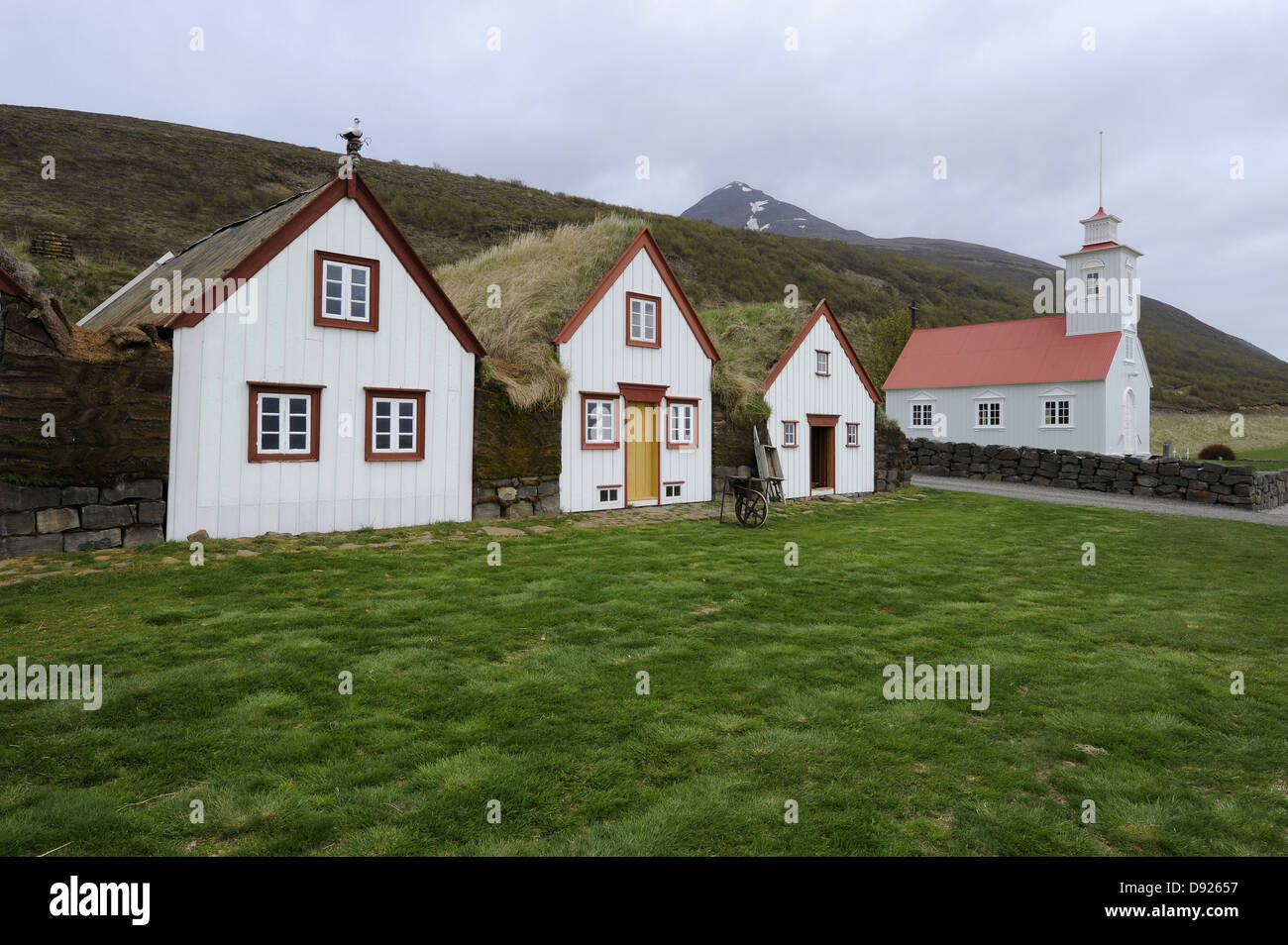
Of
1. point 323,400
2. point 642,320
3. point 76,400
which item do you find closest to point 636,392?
point 642,320

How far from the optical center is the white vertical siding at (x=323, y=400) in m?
11.9

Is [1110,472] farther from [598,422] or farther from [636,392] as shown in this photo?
[598,422]

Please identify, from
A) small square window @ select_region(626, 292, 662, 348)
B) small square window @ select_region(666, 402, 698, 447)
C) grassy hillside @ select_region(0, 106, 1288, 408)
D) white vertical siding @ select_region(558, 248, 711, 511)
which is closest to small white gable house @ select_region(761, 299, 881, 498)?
white vertical siding @ select_region(558, 248, 711, 511)

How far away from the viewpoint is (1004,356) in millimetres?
38656

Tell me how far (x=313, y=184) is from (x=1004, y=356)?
52.0 meters

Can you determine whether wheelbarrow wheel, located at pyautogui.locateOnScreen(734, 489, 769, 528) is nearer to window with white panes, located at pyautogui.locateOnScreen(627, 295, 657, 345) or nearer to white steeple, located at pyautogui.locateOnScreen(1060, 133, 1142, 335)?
window with white panes, located at pyautogui.locateOnScreen(627, 295, 657, 345)

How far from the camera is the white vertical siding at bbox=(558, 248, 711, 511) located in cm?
1717

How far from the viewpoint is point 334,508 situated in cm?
1333

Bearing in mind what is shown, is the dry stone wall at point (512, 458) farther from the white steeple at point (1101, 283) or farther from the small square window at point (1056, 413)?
the white steeple at point (1101, 283)

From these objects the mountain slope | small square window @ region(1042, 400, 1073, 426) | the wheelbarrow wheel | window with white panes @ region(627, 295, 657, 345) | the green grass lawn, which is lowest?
the green grass lawn

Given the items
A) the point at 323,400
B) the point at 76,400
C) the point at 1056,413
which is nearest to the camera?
the point at 76,400

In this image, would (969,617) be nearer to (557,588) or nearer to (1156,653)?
(1156,653)

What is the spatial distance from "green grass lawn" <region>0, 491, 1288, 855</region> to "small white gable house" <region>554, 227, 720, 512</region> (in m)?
7.41
